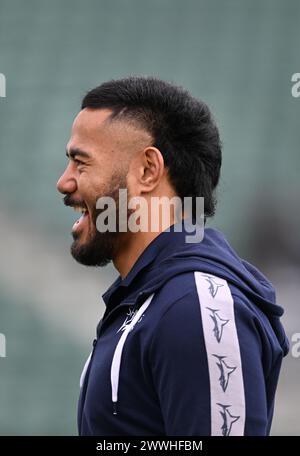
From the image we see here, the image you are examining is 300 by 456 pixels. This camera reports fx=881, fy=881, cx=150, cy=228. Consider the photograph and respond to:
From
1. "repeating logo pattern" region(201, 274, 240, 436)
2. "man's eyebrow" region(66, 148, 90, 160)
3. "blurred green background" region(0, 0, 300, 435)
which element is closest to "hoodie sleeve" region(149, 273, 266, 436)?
"repeating logo pattern" region(201, 274, 240, 436)

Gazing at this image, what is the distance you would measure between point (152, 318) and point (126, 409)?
0.59ft

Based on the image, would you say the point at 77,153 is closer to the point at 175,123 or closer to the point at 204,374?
the point at 175,123

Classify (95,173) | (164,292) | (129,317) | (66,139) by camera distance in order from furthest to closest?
(66,139) → (95,173) → (129,317) → (164,292)

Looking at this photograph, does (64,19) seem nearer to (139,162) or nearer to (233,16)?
(233,16)

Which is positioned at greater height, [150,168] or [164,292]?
[150,168]

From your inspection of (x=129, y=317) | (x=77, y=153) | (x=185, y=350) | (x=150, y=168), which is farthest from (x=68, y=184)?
(x=185, y=350)

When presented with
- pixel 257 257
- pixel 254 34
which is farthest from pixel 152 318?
pixel 254 34

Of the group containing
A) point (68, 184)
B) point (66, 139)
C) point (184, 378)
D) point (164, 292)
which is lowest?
point (184, 378)

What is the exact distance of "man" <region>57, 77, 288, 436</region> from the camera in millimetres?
1570

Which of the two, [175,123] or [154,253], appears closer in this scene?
[154,253]

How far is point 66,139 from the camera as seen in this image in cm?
495

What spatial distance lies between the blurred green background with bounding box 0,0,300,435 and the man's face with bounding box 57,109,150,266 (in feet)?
7.15

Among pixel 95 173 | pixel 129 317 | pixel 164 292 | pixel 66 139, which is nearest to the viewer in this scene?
pixel 164 292

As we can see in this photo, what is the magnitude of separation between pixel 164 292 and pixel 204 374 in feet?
0.66
